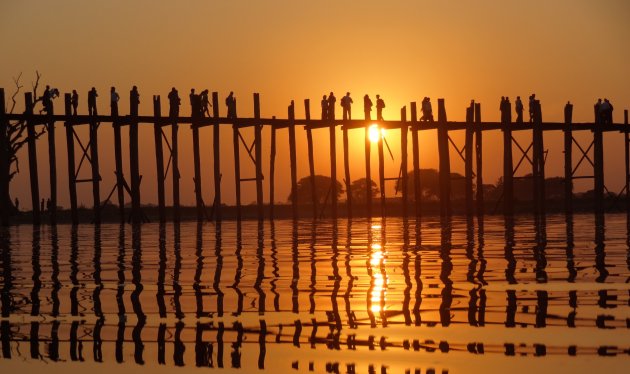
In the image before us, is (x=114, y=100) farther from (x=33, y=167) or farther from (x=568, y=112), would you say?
(x=568, y=112)

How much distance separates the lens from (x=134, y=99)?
3309cm

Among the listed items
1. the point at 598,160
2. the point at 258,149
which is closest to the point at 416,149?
the point at 258,149

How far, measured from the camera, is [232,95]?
117 feet

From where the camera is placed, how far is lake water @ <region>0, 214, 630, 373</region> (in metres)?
6.02

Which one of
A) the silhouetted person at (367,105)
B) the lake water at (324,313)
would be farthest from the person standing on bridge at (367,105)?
the lake water at (324,313)

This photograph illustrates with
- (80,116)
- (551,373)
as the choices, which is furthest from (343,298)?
(80,116)

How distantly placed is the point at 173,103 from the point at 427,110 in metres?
8.51

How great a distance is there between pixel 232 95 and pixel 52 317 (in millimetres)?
27867

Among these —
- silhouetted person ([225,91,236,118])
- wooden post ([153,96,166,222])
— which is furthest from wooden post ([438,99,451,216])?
wooden post ([153,96,166,222])

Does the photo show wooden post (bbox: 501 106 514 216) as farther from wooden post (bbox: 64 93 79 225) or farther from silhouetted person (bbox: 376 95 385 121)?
wooden post (bbox: 64 93 79 225)

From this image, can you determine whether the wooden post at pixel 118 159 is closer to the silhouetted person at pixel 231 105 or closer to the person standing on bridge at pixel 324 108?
the silhouetted person at pixel 231 105

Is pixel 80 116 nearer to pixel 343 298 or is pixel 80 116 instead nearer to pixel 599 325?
pixel 343 298

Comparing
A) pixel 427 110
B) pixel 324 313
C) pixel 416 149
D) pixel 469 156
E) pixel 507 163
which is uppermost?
pixel 427 110

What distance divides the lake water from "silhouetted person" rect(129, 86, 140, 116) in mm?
18936
